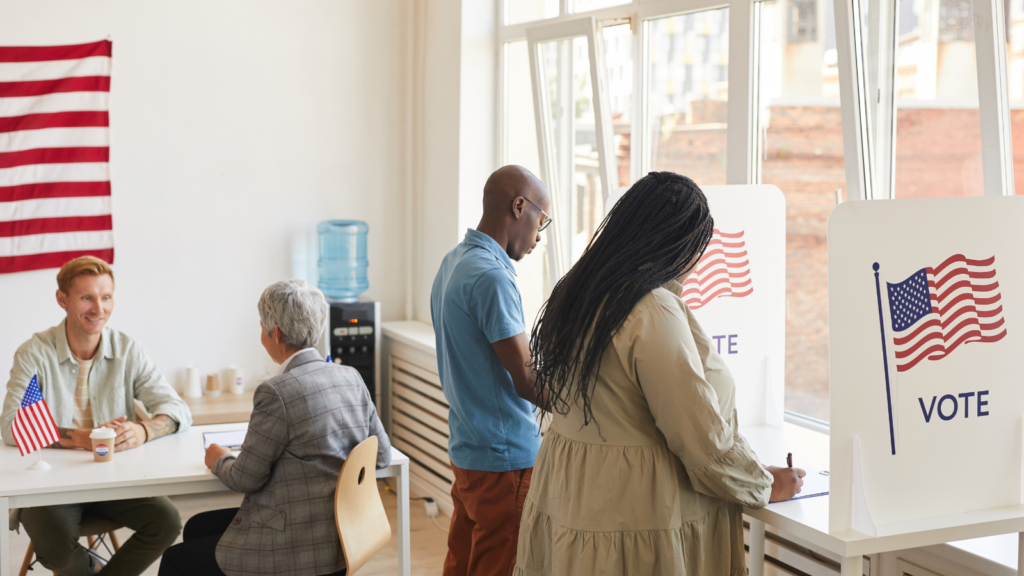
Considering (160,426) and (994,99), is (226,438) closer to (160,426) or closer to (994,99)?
(160,426)

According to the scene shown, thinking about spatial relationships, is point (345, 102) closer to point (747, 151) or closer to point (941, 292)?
point (747, 151)

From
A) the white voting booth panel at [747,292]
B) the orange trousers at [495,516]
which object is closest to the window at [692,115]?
the white voting booth panel at [747,292]

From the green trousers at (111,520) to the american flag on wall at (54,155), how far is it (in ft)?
5.64

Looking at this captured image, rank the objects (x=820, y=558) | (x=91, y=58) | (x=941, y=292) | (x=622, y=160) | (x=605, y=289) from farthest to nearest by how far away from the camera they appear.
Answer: (x=91, y=58) → (x=622, y=160) → (x=820, y=558) → (x=941, y=292) → (x=605, y=289)

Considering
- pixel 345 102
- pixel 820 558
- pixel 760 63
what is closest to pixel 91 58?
pixel 345 102

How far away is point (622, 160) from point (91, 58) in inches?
106

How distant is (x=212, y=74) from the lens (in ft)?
14.7

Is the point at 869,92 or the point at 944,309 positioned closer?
the point at 944,309

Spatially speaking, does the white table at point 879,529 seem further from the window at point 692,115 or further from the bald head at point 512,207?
the window at point 692,115

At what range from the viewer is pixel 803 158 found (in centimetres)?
297

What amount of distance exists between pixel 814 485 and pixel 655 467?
0.56 meters

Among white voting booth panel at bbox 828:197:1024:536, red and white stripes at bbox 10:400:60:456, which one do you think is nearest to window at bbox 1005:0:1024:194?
white voting booth panel at bbox 828:197:1024:536

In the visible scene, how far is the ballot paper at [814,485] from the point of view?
1.96 meters

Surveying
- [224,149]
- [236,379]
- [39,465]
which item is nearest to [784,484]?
[39,465]
